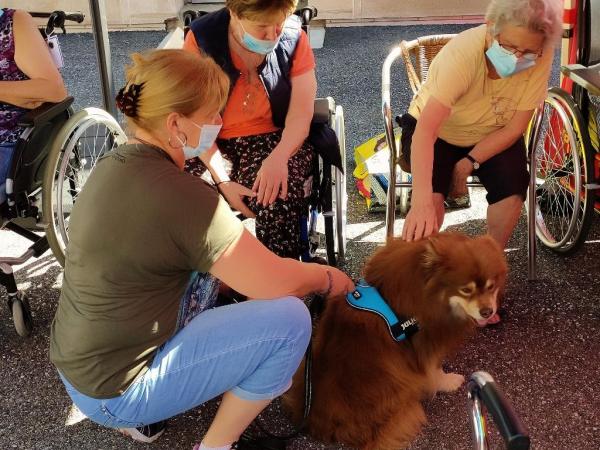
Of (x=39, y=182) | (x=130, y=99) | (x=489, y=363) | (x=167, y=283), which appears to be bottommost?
(x=489, y=363)

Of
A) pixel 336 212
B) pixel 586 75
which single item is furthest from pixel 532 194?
pixel 336 212

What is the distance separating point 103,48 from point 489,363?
227cm

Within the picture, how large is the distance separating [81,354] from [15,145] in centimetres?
104

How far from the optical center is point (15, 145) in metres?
2.28

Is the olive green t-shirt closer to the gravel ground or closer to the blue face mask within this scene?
the gravel ground

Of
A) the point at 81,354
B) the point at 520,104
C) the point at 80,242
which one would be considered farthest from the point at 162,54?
the point at 520,104

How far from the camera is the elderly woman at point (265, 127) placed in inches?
88.0

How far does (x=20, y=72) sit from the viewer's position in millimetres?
2363

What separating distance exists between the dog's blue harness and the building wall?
4830 mm

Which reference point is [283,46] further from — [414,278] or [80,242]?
[80,242]

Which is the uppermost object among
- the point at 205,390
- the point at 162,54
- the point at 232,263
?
the point at 162,54

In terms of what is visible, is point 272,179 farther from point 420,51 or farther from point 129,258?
point 420,51

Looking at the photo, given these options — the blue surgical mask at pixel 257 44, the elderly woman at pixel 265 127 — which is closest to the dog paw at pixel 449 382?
the elderly woman at pixel 265 127

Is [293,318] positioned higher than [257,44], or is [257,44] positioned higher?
[257,44]
